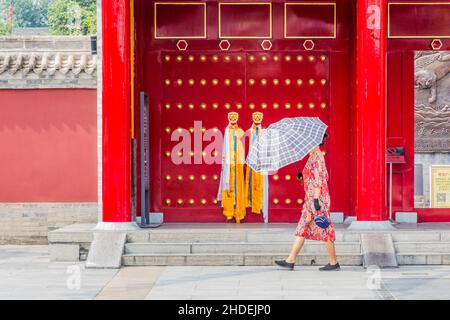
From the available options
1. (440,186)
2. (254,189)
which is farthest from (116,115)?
(440,186)

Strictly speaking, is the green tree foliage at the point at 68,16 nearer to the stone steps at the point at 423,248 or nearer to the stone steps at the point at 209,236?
the stone steps at the point at 209,236

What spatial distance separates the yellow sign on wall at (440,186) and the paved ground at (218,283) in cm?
288

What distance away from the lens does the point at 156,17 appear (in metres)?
15.0

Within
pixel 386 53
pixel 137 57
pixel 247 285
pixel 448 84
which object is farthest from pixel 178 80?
pixel 247 285

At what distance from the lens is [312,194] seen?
1152 centimetres

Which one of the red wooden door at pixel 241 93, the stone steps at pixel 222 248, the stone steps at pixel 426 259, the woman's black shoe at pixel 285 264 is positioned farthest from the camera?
the red wooden door at pixel 241 93

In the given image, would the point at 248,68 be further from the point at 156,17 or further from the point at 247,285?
the point at 247,285

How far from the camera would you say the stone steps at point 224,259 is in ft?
Answer: 41.2

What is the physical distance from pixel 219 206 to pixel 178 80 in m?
2.09

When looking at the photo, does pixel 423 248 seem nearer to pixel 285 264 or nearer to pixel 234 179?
pixel 285 264

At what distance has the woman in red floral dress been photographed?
1147 cm

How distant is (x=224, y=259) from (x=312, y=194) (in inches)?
68.6

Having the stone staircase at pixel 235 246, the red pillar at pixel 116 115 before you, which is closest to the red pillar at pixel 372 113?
the stone staircase at pixel 235 246

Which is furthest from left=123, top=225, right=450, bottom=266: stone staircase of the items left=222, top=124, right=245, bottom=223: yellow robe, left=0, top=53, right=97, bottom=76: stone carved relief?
left=0, top=53, right=97, bottom=76: stone carved relief
